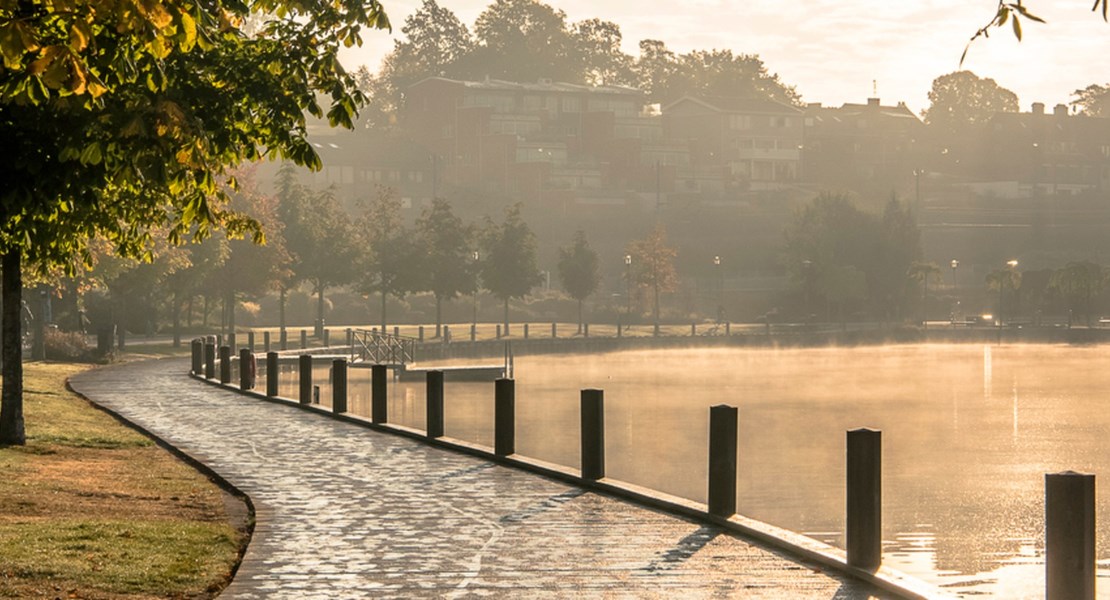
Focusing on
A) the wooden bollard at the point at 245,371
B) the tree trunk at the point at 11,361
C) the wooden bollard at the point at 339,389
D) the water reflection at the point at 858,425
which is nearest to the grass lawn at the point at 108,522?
the tree trunk at the point at 11,361

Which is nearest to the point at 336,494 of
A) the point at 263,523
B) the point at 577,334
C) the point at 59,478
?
the point at 263,523

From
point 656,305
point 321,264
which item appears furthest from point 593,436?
point 656,305

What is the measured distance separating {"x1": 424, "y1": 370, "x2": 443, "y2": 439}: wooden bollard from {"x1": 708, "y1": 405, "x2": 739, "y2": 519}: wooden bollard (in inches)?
319

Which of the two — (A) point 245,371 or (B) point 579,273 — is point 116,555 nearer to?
(A) point 245,371

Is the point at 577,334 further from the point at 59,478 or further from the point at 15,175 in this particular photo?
the point at 15,175

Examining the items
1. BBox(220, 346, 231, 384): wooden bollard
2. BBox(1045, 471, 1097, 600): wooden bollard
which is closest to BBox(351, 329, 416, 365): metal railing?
BBox(220, 346, 231, 384): wooden bollard

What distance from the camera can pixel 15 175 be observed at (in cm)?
1134

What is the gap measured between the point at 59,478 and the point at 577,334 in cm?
6962

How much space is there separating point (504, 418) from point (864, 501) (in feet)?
27.1

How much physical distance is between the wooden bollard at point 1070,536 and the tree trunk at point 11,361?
14.7 meters

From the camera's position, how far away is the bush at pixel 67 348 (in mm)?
49562

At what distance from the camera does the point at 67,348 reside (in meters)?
50.0

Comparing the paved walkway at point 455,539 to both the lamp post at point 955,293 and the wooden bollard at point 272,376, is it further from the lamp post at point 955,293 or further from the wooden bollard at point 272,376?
the lamp post at point 955,293

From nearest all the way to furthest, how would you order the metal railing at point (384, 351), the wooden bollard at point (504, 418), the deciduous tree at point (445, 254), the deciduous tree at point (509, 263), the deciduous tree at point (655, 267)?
the wooden bollard at point (504, 418), the metal railing at point (384, 351), the deciduous tree at point (445, 254), the deciduous tree at point (509, 263), the deciduous tree at point (655, 267)
